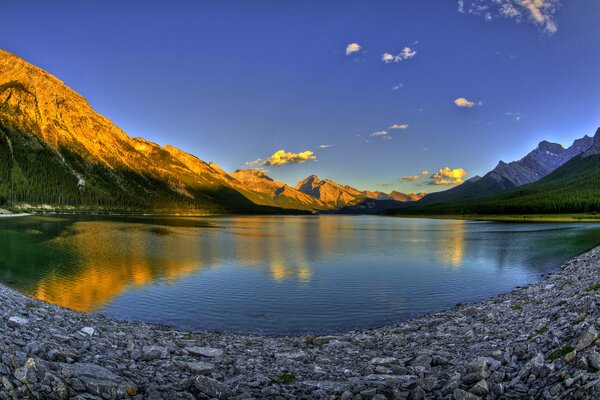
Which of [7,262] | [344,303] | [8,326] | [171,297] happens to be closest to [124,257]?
[7,262]

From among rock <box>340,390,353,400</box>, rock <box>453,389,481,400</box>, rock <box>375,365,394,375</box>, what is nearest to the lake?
rock <box>375,365,394,375</box>

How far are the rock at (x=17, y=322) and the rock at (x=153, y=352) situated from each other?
5894 mm

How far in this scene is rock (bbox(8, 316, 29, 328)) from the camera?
1723cm

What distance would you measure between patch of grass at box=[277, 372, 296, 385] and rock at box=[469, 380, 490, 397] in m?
6.64

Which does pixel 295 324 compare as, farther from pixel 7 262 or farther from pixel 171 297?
pixel 7 262

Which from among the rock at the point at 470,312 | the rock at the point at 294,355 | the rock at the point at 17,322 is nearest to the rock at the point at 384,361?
the rock at the point at 294,355

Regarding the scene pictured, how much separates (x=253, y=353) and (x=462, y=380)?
33.3 ft

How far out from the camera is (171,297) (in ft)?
116

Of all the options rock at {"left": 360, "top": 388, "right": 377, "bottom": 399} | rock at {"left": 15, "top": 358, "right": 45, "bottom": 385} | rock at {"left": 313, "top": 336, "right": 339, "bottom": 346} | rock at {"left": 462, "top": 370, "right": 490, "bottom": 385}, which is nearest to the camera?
rock at {"left": 15, "top": 358, "right": 45, "bottom": 385}

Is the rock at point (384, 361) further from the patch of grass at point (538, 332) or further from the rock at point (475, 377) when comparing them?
the patch of grass at point (538, 332)

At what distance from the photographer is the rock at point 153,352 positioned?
54.4ft

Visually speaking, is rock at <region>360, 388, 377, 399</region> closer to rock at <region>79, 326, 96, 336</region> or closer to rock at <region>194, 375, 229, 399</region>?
rock at <region>194, 375, 229, 399</region>

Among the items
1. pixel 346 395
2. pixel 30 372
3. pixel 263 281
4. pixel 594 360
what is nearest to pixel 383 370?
pixel 346 395

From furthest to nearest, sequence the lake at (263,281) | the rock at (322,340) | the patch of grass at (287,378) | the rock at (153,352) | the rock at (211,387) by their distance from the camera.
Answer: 1. the lake at (263,281)
2. the rock at (322,340)
3. the rock at (153,352)
4. the patch of grass at (287,378)
5. the rock at (211,387)
